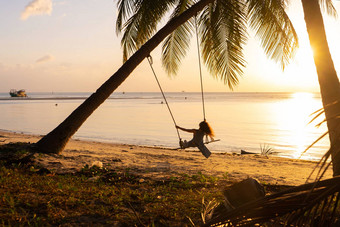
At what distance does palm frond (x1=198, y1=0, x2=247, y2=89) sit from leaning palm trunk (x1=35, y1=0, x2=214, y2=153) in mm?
1513

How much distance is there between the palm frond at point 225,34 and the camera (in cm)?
911

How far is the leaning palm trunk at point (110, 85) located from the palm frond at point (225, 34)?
1.51 metres

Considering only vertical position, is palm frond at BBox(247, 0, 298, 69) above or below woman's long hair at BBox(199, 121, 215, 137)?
above

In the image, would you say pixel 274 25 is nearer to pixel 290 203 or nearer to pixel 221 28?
pixel 221 28

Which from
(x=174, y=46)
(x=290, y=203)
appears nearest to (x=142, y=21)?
(x=174, y=46)

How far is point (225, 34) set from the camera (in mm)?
9836

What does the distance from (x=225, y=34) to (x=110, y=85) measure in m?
4.43

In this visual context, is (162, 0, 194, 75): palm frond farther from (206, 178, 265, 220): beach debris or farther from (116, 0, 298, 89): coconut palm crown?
(206, 178, 265, 220): beach debris

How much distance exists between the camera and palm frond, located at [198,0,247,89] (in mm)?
9109

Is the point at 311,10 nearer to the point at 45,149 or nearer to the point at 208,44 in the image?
the point at 208,44

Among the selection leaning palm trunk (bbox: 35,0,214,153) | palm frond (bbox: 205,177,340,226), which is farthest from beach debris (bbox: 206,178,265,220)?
leaning palm trunk (bbox: 35,0,214,153)

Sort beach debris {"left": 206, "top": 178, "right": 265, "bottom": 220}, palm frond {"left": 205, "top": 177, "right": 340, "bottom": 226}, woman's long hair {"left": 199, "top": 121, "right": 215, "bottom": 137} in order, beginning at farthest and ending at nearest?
woman's long hair {"left": 199, "top": 121, "right": 215, "bottom": 137} < beach debris {"left": 206, "top": 178, "right": 265, "bottom": 220} < palm frond {"left": 205, "top": 177, "right": 340, "bottom": 226}

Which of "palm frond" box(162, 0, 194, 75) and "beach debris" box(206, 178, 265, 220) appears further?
"palm frond" box(162, 0, 194, 75)

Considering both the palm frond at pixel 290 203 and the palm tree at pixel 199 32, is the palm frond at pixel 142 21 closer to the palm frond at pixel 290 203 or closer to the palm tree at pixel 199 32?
the palm tree at pixel 199 32
